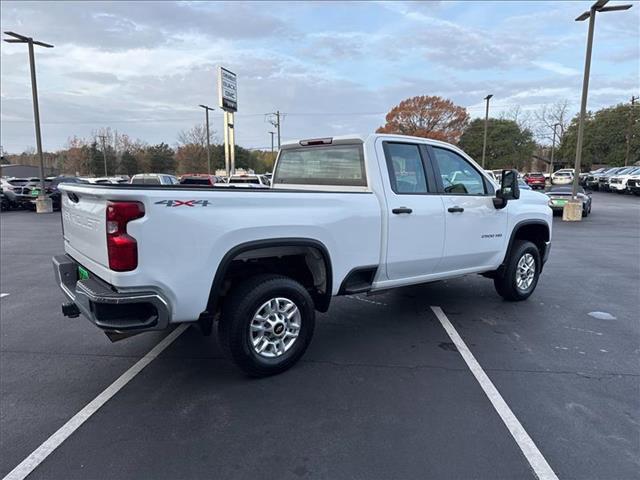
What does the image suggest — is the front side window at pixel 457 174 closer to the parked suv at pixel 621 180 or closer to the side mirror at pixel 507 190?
the side mirror at pixel 507 190

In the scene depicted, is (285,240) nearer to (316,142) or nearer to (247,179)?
(316,142)

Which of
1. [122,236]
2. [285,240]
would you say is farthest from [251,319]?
[122,236]

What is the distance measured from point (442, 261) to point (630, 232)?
1248 centimetres

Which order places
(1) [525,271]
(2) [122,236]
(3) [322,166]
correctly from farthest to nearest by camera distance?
(1) [525,271] < (3) [322,166] < (2) [122,236]

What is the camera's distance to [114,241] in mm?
2912

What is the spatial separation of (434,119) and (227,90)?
41206mm

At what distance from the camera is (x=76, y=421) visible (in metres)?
3.09

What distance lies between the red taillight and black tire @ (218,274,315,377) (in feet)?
2.88

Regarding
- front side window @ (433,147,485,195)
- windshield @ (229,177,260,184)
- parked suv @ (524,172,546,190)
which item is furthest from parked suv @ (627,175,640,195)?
front side window @ (433,147,485,195)

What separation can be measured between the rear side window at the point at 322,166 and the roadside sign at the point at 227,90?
75.3 ft

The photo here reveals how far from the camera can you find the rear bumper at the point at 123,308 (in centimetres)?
294

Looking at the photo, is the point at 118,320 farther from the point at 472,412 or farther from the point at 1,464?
the point at 472,412

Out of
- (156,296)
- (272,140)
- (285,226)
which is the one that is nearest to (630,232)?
(285,226)

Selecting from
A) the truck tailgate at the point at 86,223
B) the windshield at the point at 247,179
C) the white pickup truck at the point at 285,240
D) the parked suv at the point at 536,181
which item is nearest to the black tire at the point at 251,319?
the white pickup truck at the point at 285,240
